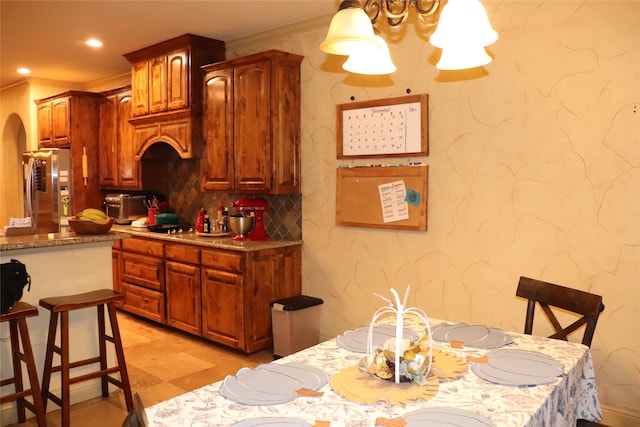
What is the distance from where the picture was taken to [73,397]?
314 centimetres

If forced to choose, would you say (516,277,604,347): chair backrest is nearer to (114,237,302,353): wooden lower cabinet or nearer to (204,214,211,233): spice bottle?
(114,237,302,353): wooden lower cabinet

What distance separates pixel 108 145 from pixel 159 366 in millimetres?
3171

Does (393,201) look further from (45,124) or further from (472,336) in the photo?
(45,124)

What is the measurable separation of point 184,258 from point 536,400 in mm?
3362

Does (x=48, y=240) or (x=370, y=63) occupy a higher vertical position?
(x=370, y=63)

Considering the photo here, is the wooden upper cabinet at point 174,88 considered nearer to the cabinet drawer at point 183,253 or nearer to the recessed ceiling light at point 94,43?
the recessed ceiling light at point 94,43

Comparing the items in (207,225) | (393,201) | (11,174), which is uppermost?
(11,174)

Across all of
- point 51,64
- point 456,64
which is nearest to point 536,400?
point 456,64

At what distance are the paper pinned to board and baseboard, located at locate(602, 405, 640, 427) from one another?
161 centimetres

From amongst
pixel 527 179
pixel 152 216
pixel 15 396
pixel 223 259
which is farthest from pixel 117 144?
pixel 527 179

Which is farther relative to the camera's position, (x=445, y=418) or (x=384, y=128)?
(x=384, y=128)

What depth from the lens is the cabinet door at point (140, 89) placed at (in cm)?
500

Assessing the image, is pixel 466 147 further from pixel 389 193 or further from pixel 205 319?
pixel 205 319

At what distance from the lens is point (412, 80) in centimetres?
347
